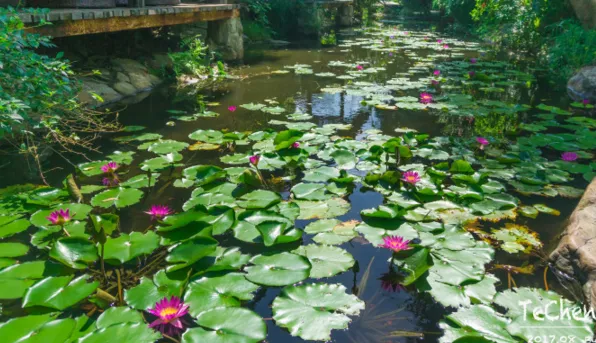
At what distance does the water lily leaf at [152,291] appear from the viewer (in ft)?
3.82

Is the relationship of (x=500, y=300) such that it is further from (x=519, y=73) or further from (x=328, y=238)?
(x=519, y=73)

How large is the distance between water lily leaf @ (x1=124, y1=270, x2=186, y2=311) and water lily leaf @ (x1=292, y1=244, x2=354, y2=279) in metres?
0.45

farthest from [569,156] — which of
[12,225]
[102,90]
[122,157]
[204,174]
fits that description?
[102,90]

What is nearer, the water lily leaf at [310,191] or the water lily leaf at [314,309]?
the water lily leaf at [314,309]

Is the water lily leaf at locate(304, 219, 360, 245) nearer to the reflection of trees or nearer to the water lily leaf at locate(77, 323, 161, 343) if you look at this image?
the water lily leaf at locate(77, 323, 161, 343)

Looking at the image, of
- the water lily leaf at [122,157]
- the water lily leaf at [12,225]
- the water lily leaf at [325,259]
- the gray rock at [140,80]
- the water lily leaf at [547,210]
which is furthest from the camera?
the gray rock at [140,80]

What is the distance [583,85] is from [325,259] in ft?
13.1

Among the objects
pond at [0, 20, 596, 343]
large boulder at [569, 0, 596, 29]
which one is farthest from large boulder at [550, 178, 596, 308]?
large boulder at [569, 0, 596, 29]

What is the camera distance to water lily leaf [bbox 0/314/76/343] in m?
0.98

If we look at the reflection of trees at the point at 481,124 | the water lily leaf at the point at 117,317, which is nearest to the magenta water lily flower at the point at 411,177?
the reflection of trees at the point at 481,124

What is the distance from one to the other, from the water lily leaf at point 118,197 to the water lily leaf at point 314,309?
3.03ft

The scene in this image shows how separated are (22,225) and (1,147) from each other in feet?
3.82

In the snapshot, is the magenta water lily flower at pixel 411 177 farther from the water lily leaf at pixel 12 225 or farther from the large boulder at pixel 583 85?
the large boulder at pixel 583 85

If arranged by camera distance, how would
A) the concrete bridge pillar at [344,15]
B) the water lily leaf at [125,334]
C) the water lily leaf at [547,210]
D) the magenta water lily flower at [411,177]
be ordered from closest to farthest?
the water lily leaf at [125,334], the water lily leaf at [547,210], the magenta water lily flower at [411,177], the concrete bridge pillar at [344,15]
